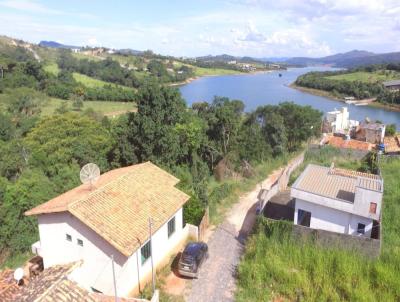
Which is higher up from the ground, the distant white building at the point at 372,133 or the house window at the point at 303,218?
the house window at the point at 303,218

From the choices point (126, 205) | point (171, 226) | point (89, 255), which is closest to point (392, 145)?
point (171, 226)

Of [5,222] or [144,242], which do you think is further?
[5,222]

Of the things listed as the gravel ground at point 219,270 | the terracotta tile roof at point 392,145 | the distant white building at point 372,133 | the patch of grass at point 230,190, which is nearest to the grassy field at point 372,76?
the distant white building at point 372,133

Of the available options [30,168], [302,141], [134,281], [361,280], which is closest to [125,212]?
[134,281]

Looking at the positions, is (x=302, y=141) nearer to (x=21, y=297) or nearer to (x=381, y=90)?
(x=21, y=297)

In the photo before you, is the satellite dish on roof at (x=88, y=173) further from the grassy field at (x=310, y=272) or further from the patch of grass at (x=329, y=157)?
the patch of grass at (x=329, y=157)

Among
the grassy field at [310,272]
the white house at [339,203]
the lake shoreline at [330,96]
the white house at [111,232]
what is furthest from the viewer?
the lake shoreline at [330,96]
